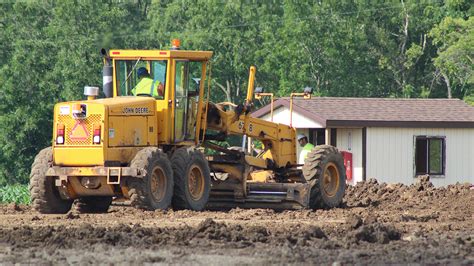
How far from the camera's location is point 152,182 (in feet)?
74.9

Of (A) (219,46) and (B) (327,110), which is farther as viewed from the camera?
(A) (219,46)

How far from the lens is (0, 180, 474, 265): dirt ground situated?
607 inches

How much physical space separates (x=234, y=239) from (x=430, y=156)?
2548cm

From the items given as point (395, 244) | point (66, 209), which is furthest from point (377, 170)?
point (395, 244)

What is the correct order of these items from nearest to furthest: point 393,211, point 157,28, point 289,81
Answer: point 393,211
point 289,81
point 157,28

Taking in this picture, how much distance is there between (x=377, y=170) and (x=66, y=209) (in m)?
18.8

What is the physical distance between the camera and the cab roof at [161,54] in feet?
78.3

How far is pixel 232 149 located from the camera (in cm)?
2583

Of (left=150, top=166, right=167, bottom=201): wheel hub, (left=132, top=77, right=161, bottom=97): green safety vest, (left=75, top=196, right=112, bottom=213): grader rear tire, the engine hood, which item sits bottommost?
(left=75, top=196, right=112, bottom=213): grader rear tire

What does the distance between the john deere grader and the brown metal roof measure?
45.1 ft

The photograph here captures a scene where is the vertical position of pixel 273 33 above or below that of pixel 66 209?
above

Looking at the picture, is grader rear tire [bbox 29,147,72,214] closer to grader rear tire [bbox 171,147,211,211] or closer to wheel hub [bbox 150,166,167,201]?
wheel hub [bbox 150,166,167,201]

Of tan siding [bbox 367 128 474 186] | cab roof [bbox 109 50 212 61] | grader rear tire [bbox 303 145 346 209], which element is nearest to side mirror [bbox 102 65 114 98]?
cab roof [bbox 109 50 212 61]

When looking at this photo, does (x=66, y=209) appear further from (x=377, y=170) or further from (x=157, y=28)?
(x=157, y=28)
